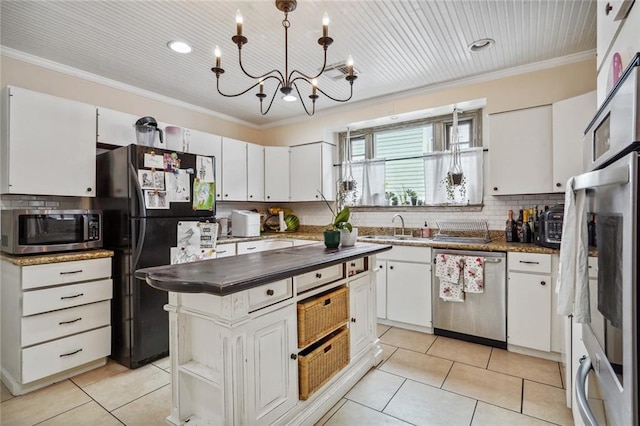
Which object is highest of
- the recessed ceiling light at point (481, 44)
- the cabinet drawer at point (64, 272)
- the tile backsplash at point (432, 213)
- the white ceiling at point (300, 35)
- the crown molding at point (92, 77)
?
the recessed ceiling light at point (481, 44)

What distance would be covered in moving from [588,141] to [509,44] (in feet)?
6.73

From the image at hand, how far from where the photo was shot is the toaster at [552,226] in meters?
2.71

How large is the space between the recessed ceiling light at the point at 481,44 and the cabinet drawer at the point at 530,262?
1.84 metres

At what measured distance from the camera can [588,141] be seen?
48.4 inches

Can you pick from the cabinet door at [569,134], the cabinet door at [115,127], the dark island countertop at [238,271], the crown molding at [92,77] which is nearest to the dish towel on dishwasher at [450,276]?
the cabinet door at [569,134]

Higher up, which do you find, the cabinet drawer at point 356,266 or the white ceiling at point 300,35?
the white ceiling at point 300,35

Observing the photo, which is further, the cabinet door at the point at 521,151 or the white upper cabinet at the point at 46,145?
the cabinet door at the point at 521,151

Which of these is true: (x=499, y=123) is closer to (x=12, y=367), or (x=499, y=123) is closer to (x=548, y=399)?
(x=548, y=399)

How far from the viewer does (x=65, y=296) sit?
2453 mm

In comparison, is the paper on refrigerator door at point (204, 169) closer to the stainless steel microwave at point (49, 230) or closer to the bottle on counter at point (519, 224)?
the stainless steel microwave at point (49, 230)

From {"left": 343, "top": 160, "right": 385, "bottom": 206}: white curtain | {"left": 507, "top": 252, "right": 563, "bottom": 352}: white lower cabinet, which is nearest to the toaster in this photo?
{"left": 507, "top": 252, "right": 563, "bottom": 352}: white lower cabinet

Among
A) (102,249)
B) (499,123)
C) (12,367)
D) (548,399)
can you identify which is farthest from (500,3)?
(12,367)

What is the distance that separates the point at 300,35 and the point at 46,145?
7.33ft

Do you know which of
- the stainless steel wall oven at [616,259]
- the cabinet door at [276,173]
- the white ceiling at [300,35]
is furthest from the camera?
the cabinet door at [276,173]
